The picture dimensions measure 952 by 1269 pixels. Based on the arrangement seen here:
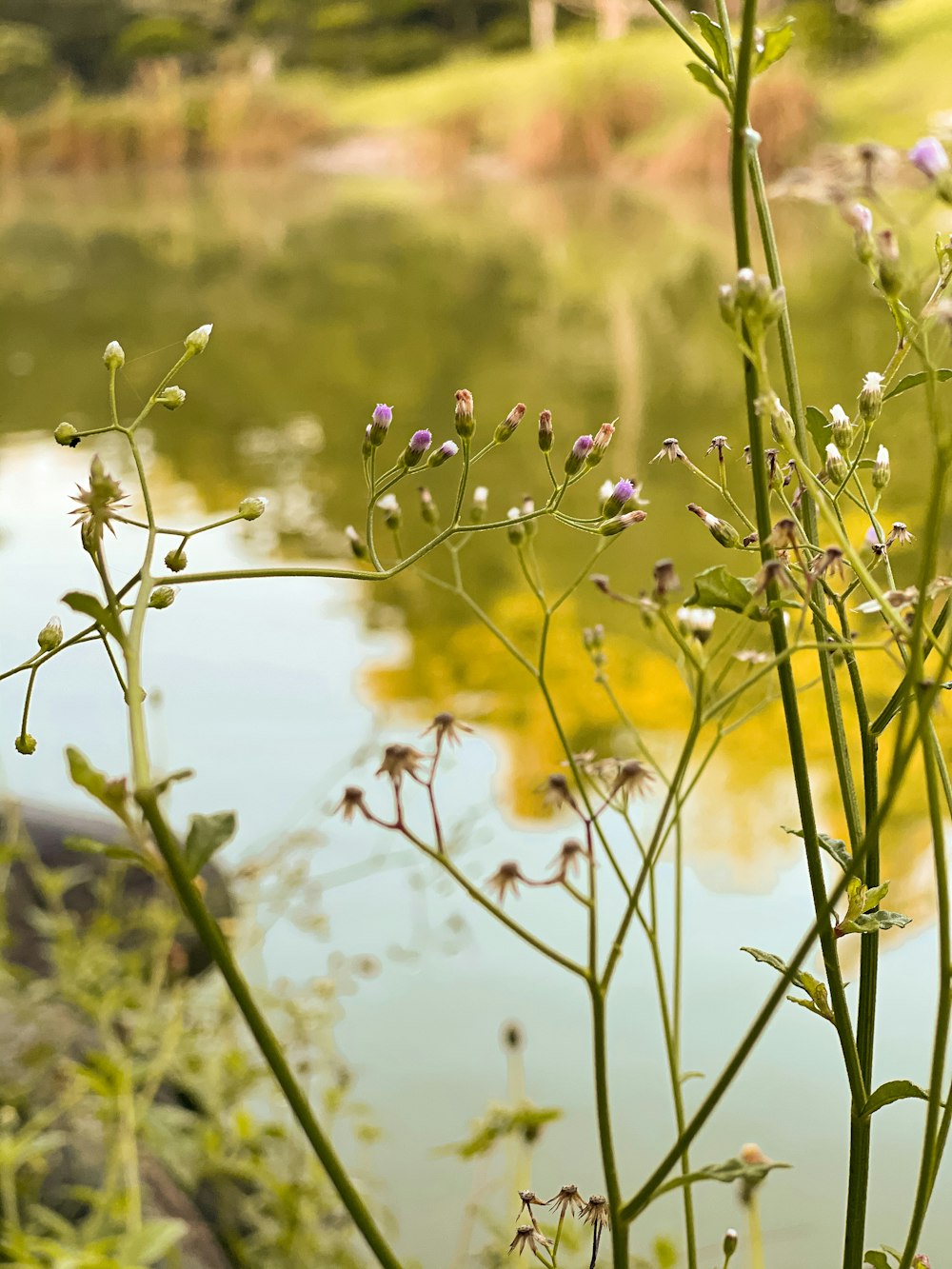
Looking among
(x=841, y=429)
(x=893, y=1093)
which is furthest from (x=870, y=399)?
(x=893, y=1093)

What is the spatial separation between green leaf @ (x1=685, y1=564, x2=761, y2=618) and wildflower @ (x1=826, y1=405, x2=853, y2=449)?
4cm

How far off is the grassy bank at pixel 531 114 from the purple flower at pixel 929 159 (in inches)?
198

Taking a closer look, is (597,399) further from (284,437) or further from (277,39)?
(277,39)

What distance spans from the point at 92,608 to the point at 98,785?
0.02m

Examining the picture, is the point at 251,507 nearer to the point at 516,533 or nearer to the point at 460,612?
the point at 516,533

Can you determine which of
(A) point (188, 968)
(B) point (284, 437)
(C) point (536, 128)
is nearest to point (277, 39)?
(C) point (536, 128)

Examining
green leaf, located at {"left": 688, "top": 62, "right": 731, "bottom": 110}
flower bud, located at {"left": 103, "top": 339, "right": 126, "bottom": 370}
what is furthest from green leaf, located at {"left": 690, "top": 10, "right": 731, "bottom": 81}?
flower bud, located at {"left": 103, "top": 339, "right": 126, "bottom": 370}

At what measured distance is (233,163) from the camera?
8414 millimetres

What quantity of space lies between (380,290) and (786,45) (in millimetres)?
3474

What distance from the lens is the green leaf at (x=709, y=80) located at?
0.19 meters

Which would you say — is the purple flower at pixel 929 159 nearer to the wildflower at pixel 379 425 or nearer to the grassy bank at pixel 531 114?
the wildflower at pixel 379 425

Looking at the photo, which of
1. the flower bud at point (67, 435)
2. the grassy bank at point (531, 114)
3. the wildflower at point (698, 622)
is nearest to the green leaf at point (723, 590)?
the wildflower at point (698, 622)

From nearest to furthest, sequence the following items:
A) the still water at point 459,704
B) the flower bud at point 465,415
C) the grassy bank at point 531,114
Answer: the flower bud at point 465,415 → the still water at point 459,704 → the grassy bank at point 531,114

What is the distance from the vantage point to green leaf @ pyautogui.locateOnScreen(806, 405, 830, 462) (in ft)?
0.73
